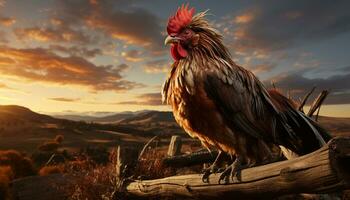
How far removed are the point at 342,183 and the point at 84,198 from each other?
6350mm

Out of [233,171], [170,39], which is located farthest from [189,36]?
Result: [233,171]

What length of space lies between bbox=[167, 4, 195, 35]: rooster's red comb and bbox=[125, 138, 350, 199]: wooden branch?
6.67ft

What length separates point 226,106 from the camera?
462 cm

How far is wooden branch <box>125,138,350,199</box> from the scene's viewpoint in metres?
3.21

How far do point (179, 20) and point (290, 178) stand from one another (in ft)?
8.56

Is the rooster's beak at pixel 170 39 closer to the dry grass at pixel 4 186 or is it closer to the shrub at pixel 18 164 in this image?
the dry grass at pixel 4 186

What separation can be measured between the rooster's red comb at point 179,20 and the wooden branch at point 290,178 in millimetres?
2033

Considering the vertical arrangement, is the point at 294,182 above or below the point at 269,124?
below

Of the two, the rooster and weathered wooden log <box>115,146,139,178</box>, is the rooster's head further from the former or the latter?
weathered wooden log <box>115,146,139,178</box>

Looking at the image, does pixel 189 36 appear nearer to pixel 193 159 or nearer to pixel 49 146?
pixel 193 159

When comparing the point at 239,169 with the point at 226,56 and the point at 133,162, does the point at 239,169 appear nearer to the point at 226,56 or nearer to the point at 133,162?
the point at 226,56

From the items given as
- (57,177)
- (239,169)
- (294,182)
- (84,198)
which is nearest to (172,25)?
(239,169)

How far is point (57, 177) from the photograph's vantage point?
10195mm

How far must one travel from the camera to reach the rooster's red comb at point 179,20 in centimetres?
516
